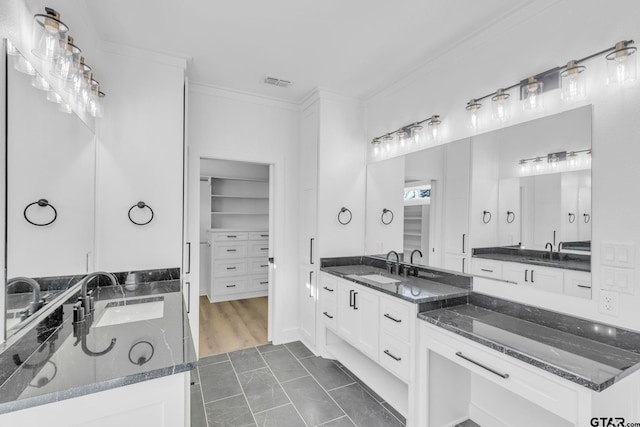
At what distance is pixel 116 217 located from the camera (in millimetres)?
2367

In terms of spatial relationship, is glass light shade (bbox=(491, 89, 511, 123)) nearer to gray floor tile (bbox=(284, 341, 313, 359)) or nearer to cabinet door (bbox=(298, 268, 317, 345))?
cabinet door (bbox=(298, 268, 317, 345))

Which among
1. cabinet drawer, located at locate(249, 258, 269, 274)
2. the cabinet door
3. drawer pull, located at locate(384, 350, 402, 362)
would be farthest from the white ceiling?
cabinet drawer, located at locate(249, 258, 269, 274)

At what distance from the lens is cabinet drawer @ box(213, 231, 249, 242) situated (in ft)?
17.1

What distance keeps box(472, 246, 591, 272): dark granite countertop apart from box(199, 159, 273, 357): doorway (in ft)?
11.4

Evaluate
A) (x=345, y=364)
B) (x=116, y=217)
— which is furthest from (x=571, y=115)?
(x=116, y=217)

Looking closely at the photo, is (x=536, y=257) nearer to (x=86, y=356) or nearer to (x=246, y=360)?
(x=86, y=356)

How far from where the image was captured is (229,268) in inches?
210

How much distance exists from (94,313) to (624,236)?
9.05ft

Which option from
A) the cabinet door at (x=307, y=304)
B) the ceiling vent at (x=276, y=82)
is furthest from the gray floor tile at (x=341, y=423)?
the ceiling vent at (x=276, y=82)

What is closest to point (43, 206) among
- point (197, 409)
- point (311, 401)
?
point (197, 409)

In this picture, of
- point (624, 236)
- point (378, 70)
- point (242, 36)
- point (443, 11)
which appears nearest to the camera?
point (624, 236)

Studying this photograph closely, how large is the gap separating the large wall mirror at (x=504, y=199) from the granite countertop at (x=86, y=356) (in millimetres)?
1986

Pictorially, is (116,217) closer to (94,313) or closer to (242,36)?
(94,313)

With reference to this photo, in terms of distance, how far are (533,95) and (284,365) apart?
2993mm
